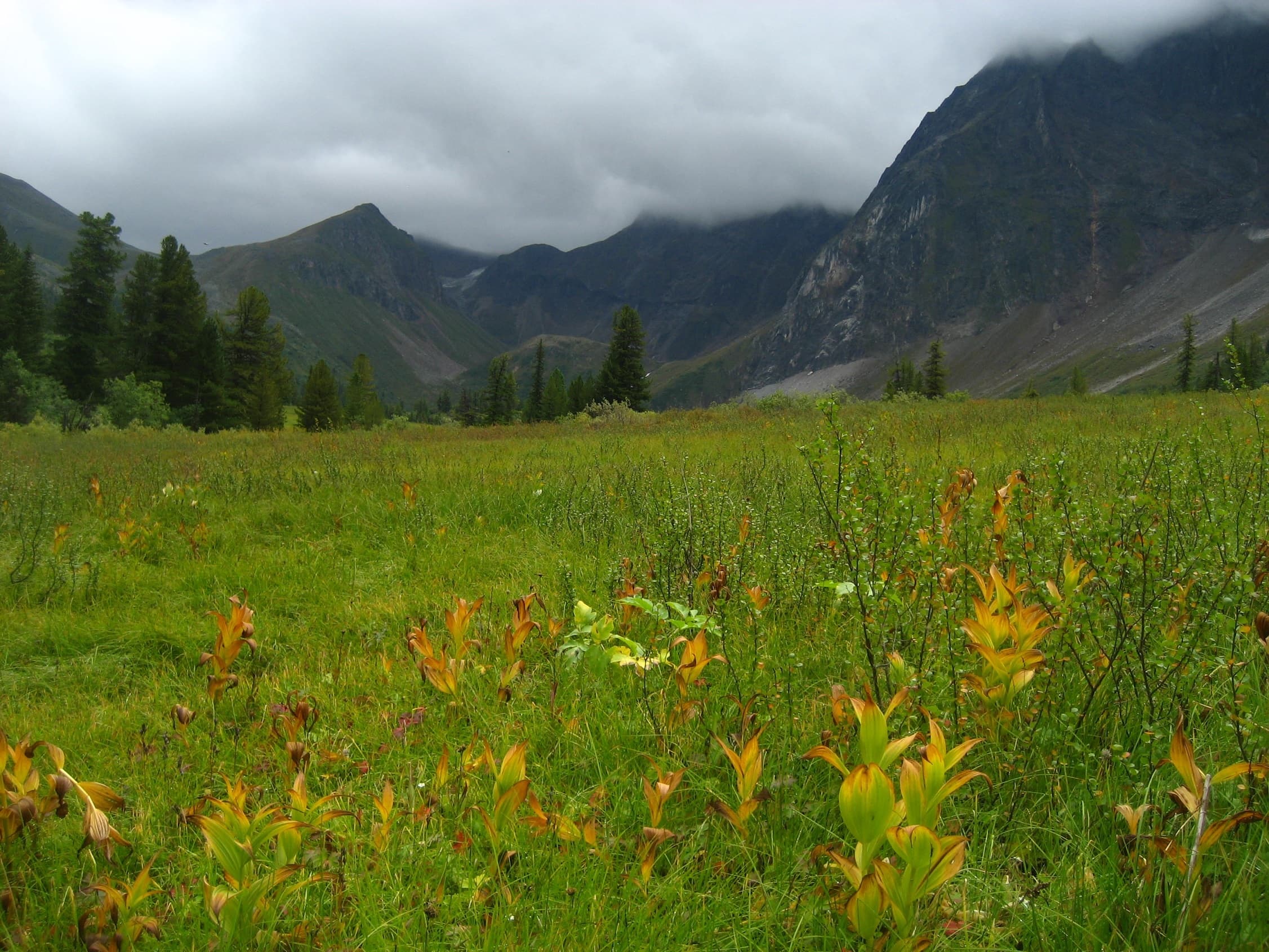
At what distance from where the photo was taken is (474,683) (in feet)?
9.42

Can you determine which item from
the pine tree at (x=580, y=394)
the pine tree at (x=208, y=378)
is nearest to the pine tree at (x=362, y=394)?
the pine tree at (x=208, y=378)

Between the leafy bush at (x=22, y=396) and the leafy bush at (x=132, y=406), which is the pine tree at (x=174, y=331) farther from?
the leafy bush at (x=132, y=406)

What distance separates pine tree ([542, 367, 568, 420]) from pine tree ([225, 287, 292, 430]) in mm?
24322

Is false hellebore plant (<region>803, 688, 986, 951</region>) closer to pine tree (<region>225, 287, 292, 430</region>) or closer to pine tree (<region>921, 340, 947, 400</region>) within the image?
pine tree (<region>225, 287, 292, 430</region>)

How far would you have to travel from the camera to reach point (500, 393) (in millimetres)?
71250

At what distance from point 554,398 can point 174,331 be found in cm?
3173

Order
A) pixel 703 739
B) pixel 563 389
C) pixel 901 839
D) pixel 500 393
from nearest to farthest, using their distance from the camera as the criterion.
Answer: pixel 901 839 → pixel 703 739 → pixel 563 389 → pixel 500 393

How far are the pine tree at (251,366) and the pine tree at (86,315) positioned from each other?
7.01 m

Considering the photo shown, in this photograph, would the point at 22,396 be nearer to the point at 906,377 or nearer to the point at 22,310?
the point at 22,310

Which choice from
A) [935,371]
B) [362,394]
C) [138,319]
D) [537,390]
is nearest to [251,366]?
[138,319]

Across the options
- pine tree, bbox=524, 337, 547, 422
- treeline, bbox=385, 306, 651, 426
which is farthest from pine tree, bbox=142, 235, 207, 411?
pine tree, bbox=524, 337, 547, 422

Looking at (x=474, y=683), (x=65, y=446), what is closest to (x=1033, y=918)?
(x=474, y=683)

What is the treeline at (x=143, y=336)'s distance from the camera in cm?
4134

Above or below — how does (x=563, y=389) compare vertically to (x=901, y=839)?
above
